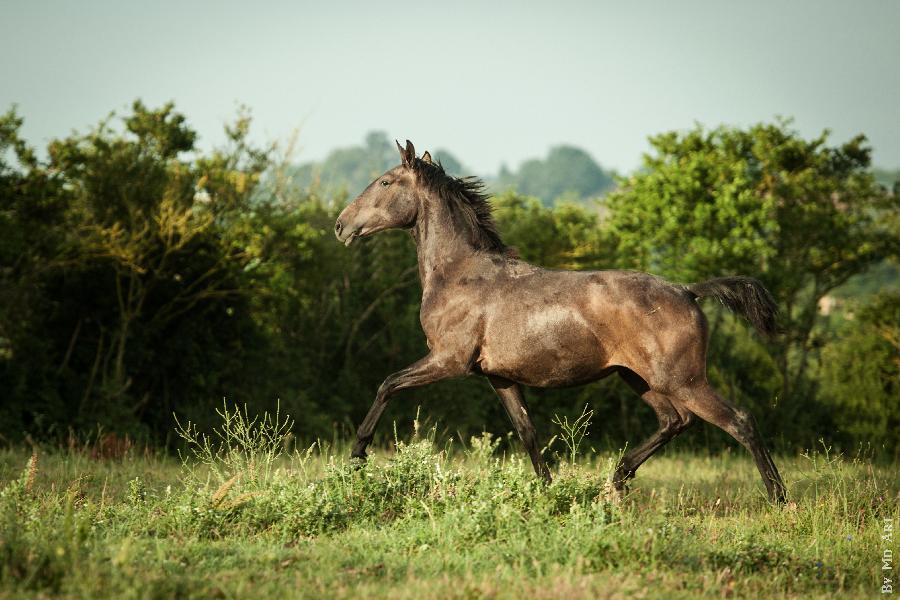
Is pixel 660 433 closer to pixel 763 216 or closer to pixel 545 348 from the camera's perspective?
pixel 545 348

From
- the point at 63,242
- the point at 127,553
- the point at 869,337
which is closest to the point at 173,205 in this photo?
the point at 63,242

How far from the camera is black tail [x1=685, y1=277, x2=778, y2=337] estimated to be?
26.4 ft

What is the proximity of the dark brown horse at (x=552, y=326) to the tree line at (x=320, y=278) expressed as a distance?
8.58m

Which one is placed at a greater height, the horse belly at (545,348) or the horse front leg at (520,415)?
the horse belly at (545,348)

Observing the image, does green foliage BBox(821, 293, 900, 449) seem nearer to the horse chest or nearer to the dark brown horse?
the dark brown horse

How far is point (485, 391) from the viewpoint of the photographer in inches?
807

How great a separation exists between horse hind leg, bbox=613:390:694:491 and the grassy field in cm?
39

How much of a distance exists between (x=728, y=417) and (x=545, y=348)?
161 cm

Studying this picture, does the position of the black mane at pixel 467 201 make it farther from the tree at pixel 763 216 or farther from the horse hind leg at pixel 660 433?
the tree at pixel 763 216

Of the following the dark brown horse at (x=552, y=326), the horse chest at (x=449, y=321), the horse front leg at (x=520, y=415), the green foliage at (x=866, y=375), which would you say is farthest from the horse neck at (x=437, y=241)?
the green foliage at (x=866, y=375)

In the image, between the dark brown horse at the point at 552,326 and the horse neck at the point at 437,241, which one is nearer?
the dark brown horse at the point at 552,326

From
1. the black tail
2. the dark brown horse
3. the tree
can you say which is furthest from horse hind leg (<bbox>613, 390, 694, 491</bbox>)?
the tree

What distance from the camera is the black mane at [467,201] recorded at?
8500 millimetres

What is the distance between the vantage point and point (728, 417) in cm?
762
